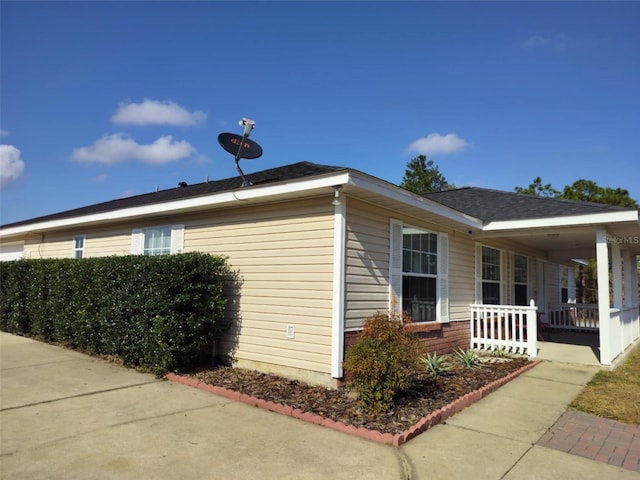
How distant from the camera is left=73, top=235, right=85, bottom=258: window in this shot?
11.4 metres

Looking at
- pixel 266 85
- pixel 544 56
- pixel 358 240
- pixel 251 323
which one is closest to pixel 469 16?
pixel 544 56

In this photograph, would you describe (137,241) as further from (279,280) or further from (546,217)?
(546,217)

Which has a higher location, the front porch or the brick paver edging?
the front porch

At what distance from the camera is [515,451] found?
4137 mm

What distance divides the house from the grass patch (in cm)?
60

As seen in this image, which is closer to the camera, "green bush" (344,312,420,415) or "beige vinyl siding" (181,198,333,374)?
"green bush" (344,312,420,415)

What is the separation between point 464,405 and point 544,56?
8.69 m

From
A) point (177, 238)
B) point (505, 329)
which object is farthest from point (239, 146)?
point (505, 329)

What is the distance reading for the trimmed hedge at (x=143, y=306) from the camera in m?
6.53

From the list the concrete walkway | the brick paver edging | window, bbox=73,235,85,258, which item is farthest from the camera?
window, bbox=73,235,85,258

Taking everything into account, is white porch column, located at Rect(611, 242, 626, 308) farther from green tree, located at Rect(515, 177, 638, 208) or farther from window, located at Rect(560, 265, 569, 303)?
green tree, located at Rect(515, 177, 638, 208)

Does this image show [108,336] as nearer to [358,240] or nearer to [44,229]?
[358,240]

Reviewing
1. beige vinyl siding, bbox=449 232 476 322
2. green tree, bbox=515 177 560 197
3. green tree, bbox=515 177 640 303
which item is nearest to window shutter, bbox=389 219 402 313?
beige vinyl siding, bbox=449 232 476 322

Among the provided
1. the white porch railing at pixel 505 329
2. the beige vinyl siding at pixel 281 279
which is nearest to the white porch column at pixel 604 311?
the white porch railing at pixel 505 329
